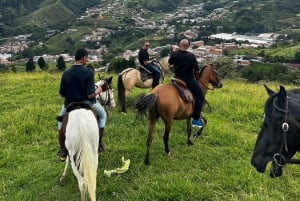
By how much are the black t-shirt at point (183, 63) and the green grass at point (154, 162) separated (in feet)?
5.86

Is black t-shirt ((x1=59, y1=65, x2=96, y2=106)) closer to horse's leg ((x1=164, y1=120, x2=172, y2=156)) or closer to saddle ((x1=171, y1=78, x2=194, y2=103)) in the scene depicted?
horse's leg ((x1=164, y1=120, x2=172, y2=156))

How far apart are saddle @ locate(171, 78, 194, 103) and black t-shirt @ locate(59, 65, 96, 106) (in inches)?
103

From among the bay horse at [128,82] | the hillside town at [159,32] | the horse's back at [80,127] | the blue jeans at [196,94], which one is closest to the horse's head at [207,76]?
the blue jeans at [196,94]

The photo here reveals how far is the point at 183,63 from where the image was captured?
8844 millimetres

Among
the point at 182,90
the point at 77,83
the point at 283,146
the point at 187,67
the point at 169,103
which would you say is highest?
the point at 283,146

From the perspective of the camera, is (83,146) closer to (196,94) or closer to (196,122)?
(196,94)

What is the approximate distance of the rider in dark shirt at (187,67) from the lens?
8836 millimetres

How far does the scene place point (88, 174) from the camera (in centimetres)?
598

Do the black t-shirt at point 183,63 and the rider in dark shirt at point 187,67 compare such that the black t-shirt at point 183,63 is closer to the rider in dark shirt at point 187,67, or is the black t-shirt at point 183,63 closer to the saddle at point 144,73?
the rider in dark shirt at point 187,67

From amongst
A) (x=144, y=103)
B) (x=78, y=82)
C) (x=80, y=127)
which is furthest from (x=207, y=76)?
(x=80, y=127)

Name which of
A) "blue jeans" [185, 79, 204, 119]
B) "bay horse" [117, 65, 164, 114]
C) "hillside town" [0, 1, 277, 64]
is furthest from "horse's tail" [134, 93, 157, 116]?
"hillside town" [0, 1, 277, 64]

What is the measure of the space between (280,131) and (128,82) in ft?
30.2

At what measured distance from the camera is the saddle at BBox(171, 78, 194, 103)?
8766 millimetres

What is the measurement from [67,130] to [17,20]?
123 meters
